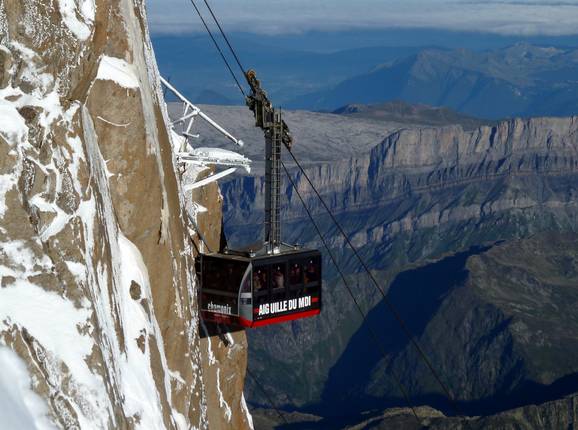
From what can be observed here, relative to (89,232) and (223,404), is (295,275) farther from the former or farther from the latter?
(89,232)

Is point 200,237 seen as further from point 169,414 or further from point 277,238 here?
point 169,414

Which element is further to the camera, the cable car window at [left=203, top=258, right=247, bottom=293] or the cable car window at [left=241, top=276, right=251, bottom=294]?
the cable car window at [left=241, top=276, right=251, bottom=294]

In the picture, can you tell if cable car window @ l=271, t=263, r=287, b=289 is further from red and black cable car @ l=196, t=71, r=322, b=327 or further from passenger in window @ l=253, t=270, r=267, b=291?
passenger in window @ l=253, t=270, r=267, b=291

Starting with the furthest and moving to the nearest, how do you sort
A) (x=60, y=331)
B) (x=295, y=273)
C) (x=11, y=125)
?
1. (x=295, y=273)
2. (x=11, y=125)
3. (x=60, y=331)

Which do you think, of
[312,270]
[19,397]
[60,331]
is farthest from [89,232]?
[312,270]

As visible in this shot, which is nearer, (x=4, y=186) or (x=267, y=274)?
(x=4, y=186)

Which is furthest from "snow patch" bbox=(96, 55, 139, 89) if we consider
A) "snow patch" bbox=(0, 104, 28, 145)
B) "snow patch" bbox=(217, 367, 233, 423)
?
→ "snow patch" bbox=(217, 367, 233, 423)

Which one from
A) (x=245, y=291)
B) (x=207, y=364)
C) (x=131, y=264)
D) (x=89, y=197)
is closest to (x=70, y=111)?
(x=89, y=197)
